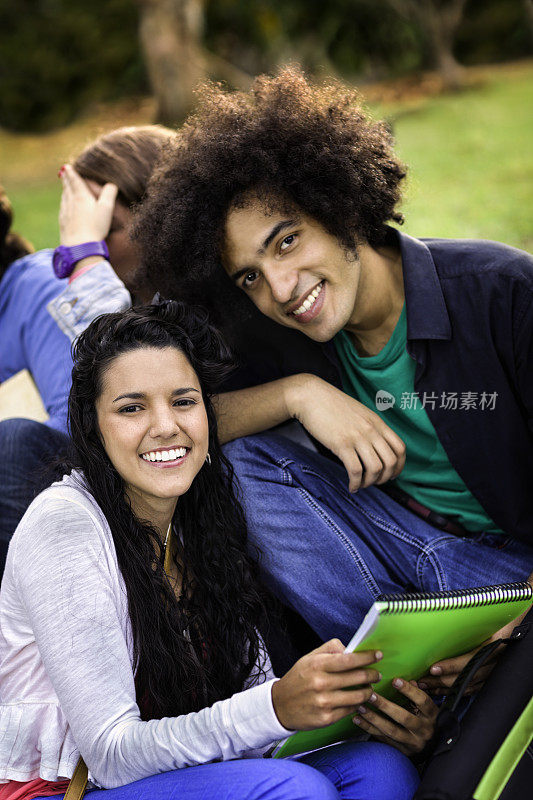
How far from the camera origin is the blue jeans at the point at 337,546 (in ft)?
7.86

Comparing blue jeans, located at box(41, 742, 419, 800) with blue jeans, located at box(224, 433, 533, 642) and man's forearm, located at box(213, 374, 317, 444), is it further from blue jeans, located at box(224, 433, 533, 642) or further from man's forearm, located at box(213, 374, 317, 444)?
man's forearm, located at box(213, 374, 317, 444)

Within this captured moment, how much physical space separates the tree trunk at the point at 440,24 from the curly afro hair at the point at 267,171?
845 centimetres

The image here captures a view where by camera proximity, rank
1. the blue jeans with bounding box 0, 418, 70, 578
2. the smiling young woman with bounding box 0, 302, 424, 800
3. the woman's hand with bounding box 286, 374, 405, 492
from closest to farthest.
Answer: the smiling young woman with bounding box 0, 302, 424, 800 → the woman's hand with bounding box 286, 374, 405, 492 → the blue jeans with bounding box 0, 418, 70, 578

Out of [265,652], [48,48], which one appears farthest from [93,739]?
[48,48]

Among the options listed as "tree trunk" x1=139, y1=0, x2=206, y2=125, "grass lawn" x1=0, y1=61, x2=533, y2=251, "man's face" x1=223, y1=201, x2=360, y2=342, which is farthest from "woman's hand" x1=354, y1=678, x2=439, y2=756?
"tree trunk" x1=139, y1=0, x2=206, y2=125

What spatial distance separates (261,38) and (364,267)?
35.6 ft

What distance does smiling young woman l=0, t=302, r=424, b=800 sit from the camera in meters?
1.76

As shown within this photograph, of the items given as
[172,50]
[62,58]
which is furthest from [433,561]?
[62,58]

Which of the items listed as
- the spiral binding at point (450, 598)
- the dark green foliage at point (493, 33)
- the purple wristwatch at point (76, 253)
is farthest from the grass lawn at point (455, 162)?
the spiral binding at point (450, 598)

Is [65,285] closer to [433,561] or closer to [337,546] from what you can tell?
[337,546]

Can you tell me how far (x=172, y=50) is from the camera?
9.53m

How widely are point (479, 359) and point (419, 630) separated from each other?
92cm

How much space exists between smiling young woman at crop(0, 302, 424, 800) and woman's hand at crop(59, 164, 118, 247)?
0.78 metres

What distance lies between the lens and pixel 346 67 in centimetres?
1205
